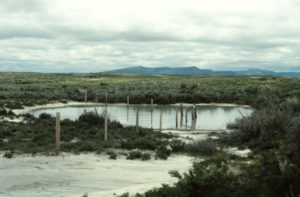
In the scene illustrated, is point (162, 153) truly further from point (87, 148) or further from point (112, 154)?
point (87, 148)

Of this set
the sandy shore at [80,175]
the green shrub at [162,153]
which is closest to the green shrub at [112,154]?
the sandy shore at [80,175]

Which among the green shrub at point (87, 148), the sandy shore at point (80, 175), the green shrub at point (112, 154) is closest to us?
the sandy shore at point (80, 175)

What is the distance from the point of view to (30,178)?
9914mm

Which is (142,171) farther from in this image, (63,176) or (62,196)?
(62,196)

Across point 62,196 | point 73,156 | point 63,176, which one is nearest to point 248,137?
point 73,156

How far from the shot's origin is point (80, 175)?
1051cm

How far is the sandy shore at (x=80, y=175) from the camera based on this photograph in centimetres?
867

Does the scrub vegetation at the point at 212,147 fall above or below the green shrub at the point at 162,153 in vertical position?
above

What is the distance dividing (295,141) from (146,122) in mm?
20937

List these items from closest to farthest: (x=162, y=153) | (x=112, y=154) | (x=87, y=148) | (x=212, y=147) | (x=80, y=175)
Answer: (x=80, y=175), (x=112, y=154), (x=162, y=153), (x=87, y=148), (x=212, y=147)

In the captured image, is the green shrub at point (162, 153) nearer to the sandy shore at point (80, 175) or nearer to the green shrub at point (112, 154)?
the sandy shore at point (80, 175)

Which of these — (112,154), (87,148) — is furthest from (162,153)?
(87,148)

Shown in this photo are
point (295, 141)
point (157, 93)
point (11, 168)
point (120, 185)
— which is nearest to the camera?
point (295, 141)

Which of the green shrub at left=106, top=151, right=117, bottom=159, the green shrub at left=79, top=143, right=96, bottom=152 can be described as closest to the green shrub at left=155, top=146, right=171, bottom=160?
the green shrub at left=106, top=151, right=117, bottom=159
